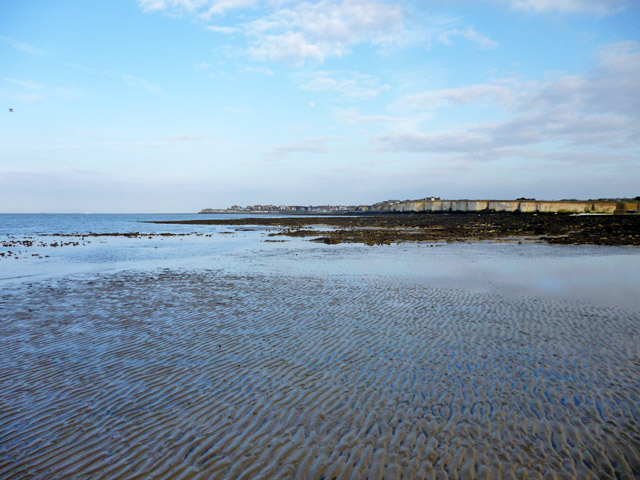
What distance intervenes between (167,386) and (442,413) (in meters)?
4.68

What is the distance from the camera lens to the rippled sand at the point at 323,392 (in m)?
4.50

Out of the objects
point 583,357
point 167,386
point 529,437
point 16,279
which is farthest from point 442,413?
point 16,279

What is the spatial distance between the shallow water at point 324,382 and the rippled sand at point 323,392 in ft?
0.10

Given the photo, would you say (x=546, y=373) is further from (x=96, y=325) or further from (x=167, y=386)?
(x=96, y=325)

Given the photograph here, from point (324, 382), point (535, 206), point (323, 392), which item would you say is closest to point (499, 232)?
point (324, 382)

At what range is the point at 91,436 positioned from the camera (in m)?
5.01

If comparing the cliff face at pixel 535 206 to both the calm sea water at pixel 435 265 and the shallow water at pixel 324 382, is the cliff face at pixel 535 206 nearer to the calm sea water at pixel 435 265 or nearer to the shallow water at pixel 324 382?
the calm sea water at pixel 435 265

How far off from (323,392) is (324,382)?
1.26 feet

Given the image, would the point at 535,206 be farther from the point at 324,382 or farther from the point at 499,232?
the point at 324,382

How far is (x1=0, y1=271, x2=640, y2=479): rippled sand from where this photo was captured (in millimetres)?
4500

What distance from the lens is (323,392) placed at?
6.21 metres

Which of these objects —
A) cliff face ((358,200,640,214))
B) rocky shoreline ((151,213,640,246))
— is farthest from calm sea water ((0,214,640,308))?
cliff face ((358,200,640,214))

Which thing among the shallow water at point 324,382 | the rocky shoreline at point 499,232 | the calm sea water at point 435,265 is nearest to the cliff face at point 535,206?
the rocky shoreline at point 499,232

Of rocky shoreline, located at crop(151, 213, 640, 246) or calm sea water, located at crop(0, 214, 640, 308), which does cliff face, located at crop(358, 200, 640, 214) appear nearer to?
rocky shoreline, located at crop(151, 213, 640, 246)
